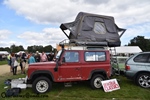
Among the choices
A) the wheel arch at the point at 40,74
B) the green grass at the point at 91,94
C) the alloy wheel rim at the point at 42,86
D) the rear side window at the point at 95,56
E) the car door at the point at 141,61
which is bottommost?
the green grass at the point at 91,94

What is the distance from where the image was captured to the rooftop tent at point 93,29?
8984mm

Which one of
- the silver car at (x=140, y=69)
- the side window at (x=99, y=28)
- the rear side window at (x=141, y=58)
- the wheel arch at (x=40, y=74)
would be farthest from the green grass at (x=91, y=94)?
the side window at (x=99, y=28)

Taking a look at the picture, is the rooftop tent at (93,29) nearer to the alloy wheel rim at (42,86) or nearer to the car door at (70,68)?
the car door at (70,68)

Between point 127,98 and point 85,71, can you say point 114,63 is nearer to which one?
point 85,71

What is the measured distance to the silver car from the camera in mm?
7707

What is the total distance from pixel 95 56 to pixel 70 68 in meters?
1.29

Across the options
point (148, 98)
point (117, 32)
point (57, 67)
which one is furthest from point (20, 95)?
point (117, 32)

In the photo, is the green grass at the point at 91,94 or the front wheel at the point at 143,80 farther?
the front wheel at the point at 143,80

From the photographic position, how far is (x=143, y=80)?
25.5 feet

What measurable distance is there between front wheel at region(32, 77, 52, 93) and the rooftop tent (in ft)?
9.05

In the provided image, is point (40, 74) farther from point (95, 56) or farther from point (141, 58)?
point (141, 58)

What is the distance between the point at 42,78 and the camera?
689cm

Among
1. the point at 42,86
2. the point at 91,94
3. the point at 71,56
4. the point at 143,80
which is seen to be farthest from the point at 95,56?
the point at 42,86

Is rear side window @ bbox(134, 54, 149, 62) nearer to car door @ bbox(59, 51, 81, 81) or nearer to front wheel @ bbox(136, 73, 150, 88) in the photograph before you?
front wheel @ bbox(136, 73, 150, 88)
